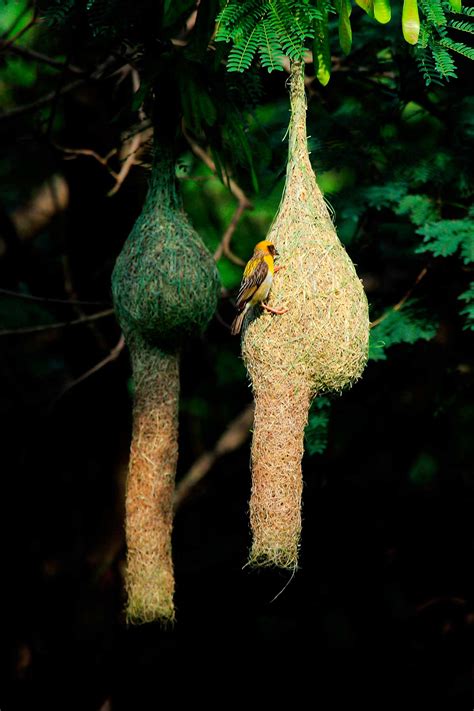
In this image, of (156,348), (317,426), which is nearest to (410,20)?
(156,348)

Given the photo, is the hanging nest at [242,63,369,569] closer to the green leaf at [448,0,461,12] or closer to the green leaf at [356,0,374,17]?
the green leaf at [356,0,374,17]

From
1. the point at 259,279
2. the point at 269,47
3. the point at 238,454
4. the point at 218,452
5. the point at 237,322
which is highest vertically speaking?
the point at 269,47

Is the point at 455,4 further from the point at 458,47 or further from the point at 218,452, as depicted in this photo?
the point at 218,452

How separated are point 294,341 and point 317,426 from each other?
155 centimetres

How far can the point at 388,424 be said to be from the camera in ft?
15.2

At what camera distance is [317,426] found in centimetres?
380

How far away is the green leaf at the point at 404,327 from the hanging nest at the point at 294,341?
1.14m

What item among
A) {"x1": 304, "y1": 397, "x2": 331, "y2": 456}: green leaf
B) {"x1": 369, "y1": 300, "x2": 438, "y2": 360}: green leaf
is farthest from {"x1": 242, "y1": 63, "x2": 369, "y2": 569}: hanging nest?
{"x1": 304, "y1": 397, "x2": 331, "y2": 456}: green leaf

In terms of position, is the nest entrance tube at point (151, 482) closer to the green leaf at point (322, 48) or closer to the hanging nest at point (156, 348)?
the hanging nest at point (156, 348)

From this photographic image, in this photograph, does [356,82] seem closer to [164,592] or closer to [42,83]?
[42,83]

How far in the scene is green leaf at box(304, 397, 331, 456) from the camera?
12.2ft

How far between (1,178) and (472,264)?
132 inches

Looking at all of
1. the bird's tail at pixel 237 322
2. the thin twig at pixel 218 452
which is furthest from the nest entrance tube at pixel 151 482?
the thin twig at pixel 218 452

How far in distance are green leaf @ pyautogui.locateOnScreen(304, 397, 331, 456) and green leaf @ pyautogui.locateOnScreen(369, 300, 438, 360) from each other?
0.37 meters
